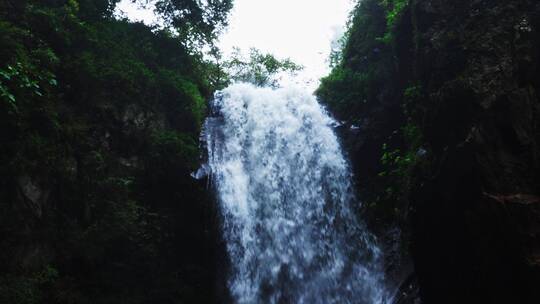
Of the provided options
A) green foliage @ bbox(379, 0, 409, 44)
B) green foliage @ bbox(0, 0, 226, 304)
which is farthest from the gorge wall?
green foliage @ bbox(0, 0, 226, 304)

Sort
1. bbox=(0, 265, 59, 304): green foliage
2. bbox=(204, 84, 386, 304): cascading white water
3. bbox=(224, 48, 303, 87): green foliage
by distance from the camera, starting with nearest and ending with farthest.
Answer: bbox=(0, 265, 59, 304): green foliage
bbox=(204, 84, 386, 304): cascading white water
bbox=(224, 48, 303, 87): green foliage

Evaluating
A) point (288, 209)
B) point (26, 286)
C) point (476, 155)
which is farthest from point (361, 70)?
point (26, 286)

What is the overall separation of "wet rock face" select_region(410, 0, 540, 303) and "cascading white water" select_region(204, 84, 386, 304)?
10.3 feet

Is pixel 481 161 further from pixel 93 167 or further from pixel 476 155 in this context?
pixel 93 167

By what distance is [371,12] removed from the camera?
12.3m

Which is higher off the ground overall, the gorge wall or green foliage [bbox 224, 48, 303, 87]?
green foliage [bbox 224, 48, 303, 87]

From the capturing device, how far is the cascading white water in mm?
8461

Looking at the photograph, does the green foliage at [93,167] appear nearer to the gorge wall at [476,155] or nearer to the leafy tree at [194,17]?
the leafy tree at [194,17]

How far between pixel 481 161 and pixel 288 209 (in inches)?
224

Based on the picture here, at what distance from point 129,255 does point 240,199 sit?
2.99m

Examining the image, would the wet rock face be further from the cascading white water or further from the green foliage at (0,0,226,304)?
the green foliage at (0,0,226,304)

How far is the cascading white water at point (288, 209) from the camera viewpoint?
8.46 meters

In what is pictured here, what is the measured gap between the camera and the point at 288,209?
31.7 ft

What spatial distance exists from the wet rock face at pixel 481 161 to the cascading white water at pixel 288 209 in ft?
10.3
